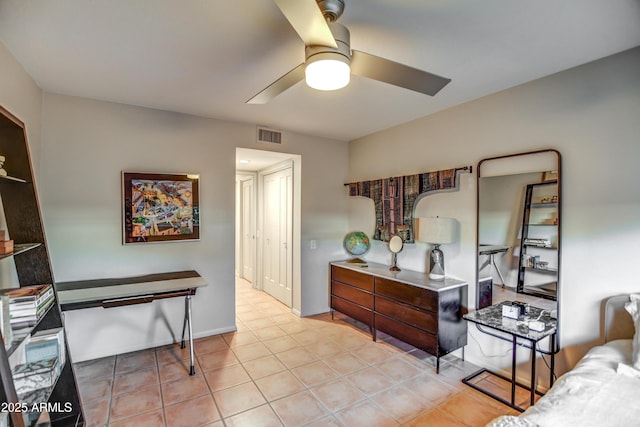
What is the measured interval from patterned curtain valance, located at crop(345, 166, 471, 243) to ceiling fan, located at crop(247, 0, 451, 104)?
4.59 feet

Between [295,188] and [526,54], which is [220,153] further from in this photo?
[526,54]

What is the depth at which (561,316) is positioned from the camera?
90.3 inches

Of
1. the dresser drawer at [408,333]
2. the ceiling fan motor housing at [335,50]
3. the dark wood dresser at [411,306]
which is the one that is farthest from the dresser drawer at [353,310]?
the ceiling fan motor housing at [335,50]

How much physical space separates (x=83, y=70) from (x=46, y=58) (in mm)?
213

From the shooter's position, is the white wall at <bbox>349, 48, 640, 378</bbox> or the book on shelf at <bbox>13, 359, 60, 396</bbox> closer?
the book on shelf at <bbox>13, 359, 60, 396</bbox>

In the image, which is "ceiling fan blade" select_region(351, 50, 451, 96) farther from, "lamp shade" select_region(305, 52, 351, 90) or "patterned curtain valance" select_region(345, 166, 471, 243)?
"patterned curtain valance" select_region(345, 166, 471, 243)

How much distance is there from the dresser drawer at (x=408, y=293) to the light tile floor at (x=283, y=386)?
1.83 ft

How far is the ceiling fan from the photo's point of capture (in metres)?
1.18

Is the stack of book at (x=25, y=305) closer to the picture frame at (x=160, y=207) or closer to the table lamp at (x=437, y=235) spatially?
the picture frame at (x=160, y=207)

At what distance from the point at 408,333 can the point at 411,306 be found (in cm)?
27

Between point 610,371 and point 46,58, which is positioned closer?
point 610,371

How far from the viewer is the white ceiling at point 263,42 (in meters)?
1.57

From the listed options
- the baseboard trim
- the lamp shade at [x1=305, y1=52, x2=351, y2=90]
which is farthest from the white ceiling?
the baseboard trim

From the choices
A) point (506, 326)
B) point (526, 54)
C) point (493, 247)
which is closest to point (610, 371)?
point (506, 326)
